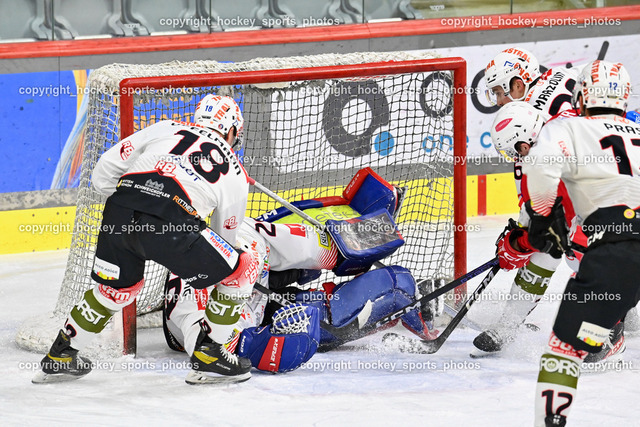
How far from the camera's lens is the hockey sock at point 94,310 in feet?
12.9

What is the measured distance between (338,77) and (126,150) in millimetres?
1213

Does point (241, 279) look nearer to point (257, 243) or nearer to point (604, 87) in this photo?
point (257, 243)

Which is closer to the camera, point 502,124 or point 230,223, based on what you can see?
point 230,223

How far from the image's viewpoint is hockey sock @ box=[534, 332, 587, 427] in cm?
315

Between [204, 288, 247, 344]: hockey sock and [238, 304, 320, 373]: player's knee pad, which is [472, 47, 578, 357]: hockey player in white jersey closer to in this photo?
[238, 304, 320, 373]: player's knee pad

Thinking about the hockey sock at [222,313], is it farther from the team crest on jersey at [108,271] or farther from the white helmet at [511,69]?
the white helmet at [511,69]

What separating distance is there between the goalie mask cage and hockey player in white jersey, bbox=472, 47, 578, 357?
0.23 meters

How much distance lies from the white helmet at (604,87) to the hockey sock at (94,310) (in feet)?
6.11

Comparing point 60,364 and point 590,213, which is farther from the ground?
point 590,213

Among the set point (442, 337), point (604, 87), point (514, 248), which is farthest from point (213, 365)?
point (604, 87)

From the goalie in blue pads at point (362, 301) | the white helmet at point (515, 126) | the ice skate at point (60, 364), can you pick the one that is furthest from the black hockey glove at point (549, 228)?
the ice skate at point (60, 364)

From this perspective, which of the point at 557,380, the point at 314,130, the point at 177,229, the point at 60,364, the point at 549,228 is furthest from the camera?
the point at 314,130

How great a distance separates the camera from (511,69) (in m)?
4.79

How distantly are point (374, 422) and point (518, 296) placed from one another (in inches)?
49.0
